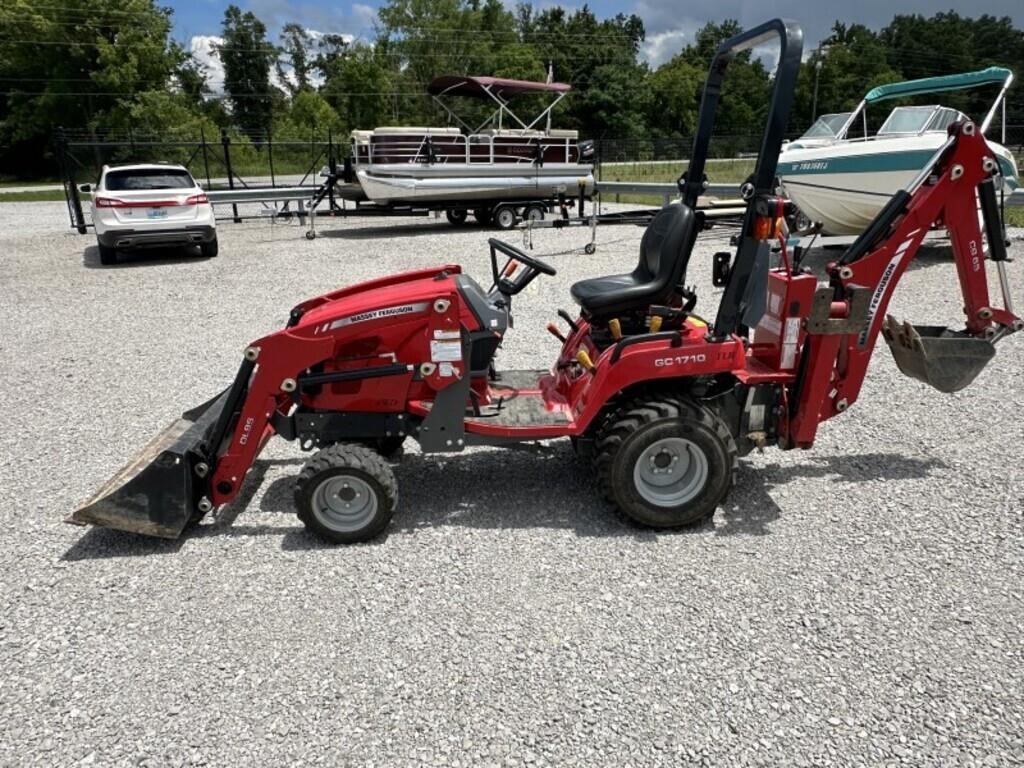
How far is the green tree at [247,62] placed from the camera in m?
62.9

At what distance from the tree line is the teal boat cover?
18.2 metres

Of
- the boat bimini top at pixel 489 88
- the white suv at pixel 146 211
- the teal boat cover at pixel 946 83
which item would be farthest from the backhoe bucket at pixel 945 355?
the boat bimini top at pixel 489 88

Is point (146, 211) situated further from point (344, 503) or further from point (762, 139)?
point (762, 139)

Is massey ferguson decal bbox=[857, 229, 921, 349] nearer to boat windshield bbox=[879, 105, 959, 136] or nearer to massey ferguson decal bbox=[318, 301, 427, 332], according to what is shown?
massey ferguson decal bbox=[318, 301, 427, 332]

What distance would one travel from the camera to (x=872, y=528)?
3748 mm

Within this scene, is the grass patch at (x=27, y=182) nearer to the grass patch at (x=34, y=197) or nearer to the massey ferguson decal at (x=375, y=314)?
the grass patch at (x=34, y=197)

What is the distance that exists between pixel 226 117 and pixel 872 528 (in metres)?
62.0

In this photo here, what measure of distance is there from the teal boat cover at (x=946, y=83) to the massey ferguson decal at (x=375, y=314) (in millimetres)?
7445

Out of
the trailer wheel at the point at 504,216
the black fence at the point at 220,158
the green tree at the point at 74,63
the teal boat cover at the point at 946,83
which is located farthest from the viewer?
the green tree at the point at 74,63

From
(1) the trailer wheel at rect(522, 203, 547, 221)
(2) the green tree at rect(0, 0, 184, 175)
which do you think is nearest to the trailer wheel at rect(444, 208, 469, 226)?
(1) the trailer wheel at rect(522, 203, 547, 221)

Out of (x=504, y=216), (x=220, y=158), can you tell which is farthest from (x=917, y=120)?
(x=220, y=158)

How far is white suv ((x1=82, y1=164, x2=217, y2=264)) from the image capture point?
11.9 metres

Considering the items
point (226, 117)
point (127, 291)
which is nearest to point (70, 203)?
point (127, 291)

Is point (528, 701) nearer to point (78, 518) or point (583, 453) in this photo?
Answer: point (583, 453)
